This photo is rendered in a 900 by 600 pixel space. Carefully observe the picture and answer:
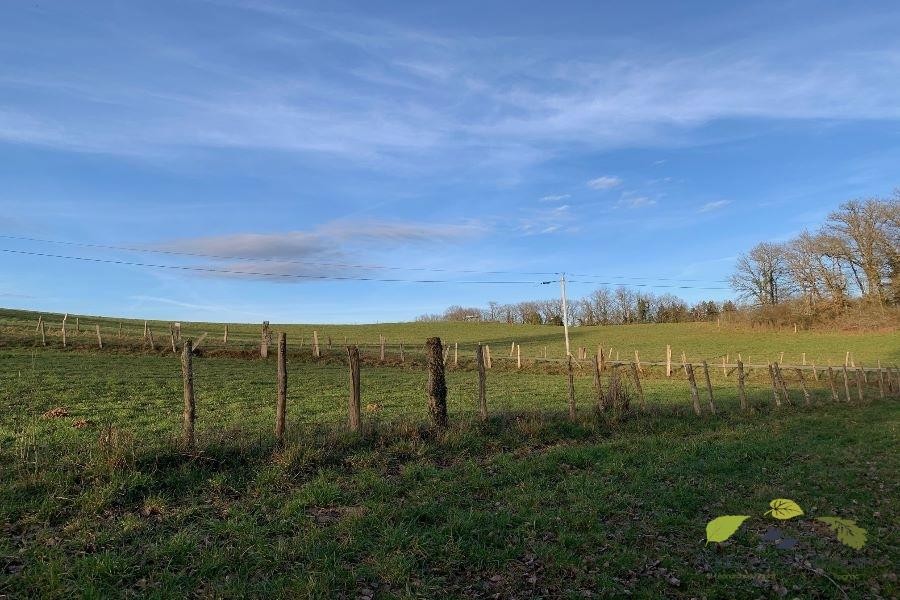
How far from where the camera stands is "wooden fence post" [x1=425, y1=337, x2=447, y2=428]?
498 inches

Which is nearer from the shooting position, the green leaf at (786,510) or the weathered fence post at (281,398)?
the green leaf at (786,510)

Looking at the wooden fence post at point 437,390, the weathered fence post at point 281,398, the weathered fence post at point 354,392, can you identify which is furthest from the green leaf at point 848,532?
the wooden fence post at point 437,390

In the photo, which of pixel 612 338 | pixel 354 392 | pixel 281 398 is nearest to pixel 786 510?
pixel 281 398

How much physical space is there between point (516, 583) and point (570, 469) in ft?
16.4

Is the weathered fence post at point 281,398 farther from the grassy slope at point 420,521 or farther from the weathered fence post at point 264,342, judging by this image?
the weathered fence post at point 264,342

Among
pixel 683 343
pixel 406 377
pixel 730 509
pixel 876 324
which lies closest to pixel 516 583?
pixel 730 509

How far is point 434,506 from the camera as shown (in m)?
8.03

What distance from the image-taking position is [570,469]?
1086cm

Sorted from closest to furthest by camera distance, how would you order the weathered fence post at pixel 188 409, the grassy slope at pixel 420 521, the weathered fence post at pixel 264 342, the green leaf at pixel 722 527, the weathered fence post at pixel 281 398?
the green leaf at pixel 722 527, the grassy slope at pixel 420 521, the weathered fence post at pixel 188 409, the weathered fence post at pixel 281 398, the weathered fence post at pixel 264 342

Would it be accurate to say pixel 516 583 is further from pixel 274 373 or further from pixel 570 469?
pixel 274 373

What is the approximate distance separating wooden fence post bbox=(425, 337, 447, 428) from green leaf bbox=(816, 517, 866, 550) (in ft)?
33.9

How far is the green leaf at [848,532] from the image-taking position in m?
2.28

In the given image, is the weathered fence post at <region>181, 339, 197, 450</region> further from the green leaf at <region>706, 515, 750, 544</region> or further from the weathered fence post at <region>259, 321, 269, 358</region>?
the weathered fence post at <region>259, 321, 269, 358</region>

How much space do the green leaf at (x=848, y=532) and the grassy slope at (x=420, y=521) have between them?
388 centimetres
